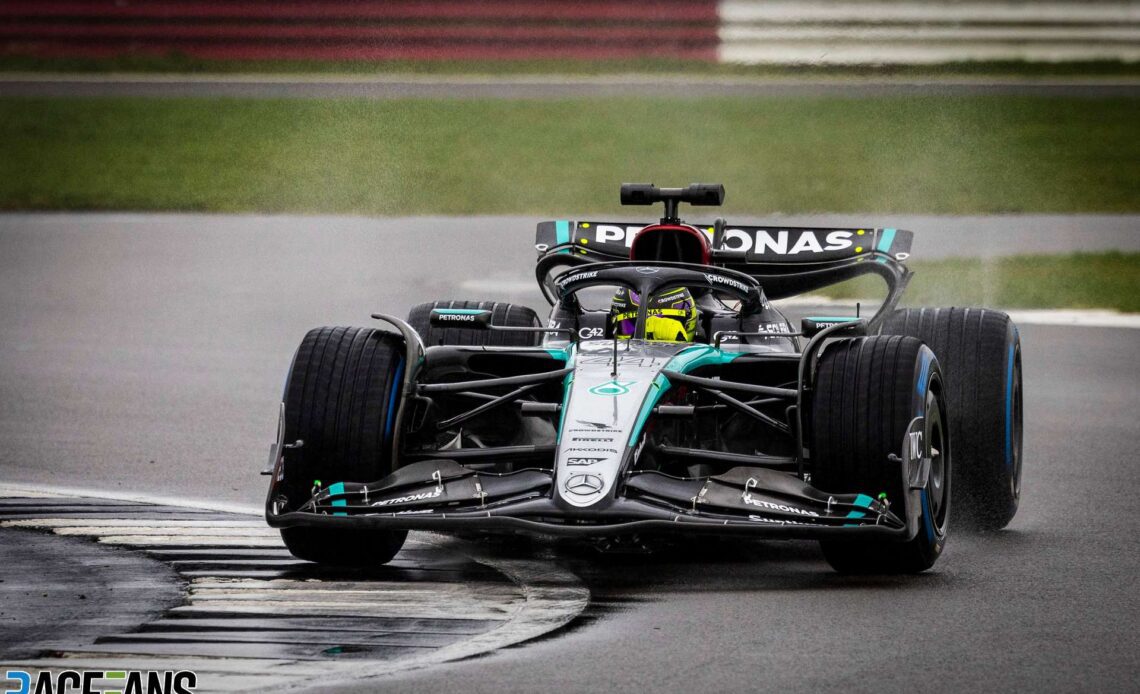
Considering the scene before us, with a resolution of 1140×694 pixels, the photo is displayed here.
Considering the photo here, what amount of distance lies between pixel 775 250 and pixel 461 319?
9.04 feet

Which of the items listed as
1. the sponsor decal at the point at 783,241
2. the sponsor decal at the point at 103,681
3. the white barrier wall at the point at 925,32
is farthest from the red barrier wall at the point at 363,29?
the sponsor decal at the point at 103,681

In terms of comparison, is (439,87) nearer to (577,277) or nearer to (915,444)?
(577,277)

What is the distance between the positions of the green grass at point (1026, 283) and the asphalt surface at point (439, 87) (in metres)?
10.7

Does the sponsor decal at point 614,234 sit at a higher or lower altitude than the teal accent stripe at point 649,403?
higher

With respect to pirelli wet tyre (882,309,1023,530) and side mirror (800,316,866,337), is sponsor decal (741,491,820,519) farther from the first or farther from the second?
pirelli wet tyre (882,309,1023,530)

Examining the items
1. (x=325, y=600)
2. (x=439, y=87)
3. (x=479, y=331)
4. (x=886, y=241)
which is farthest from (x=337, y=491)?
(x=439, y=87)

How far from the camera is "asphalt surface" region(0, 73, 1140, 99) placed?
3161 centimetres

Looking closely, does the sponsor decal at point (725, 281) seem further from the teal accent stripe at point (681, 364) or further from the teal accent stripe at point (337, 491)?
the teal accent stripe at point (337, 491)

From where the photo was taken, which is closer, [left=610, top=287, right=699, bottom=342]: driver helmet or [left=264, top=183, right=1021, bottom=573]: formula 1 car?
[left=264, top=183, right=1021, bottom=573]: formula 1 car

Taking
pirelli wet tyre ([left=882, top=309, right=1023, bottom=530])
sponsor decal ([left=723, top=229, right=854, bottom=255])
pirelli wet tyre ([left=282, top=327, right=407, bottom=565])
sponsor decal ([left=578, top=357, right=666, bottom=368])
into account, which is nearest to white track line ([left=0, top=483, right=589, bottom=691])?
pirelli wet tyre ([left=282, top=327, right=407, bottom=565])

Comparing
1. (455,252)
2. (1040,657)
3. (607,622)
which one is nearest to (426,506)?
(607,622)

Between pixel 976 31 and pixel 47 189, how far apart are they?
41.6ft

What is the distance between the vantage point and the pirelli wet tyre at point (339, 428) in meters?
7.87

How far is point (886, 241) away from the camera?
35.5ft
